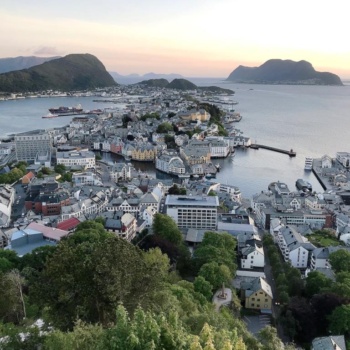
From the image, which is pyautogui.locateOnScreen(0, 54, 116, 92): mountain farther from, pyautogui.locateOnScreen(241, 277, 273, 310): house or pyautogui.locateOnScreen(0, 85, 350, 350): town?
pyautogui.locateOnScreen(241, 277, 273, 310): house

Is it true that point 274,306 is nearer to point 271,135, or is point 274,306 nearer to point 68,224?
point 68,224

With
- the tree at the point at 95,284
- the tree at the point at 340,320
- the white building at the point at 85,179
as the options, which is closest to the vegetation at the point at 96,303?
the tree at the point at 95,284

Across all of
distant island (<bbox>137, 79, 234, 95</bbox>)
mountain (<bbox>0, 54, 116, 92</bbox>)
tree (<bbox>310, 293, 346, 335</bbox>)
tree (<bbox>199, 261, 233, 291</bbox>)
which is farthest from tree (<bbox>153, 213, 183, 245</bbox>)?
distant island (<bbox>137, 79, 234, 95</bbox>)

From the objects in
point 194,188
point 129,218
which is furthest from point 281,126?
point 129,218

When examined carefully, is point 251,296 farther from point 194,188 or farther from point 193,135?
point 193,135

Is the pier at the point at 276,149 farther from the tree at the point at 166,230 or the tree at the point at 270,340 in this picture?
the tree at the point at 270,340

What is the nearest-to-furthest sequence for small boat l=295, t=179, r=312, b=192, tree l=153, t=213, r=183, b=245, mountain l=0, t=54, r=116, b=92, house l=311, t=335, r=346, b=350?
house l=311, t=335, r=346, b=350 < tree l=153, t=213, r=183, b=245 < small boat l=295, t=179, r=312, b=192 < mountain l=0, t=54, r=116, b=92

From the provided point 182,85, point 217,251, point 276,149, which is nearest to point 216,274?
point 217,251
